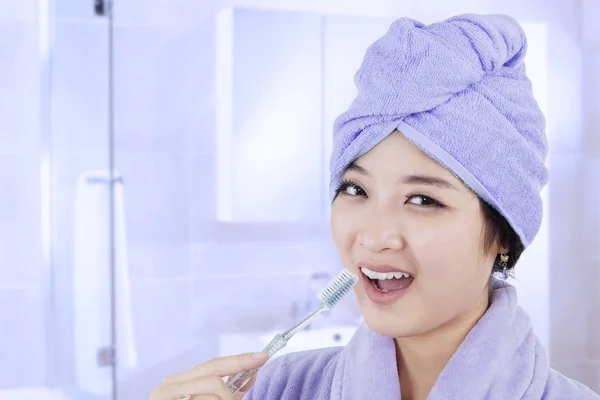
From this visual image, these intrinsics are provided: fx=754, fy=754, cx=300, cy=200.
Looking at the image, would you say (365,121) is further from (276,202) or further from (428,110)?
(276,202)

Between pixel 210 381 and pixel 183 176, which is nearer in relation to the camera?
pixel 210 381

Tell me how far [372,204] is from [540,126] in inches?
7.8

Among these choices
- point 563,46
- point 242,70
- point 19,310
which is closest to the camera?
point 19,310

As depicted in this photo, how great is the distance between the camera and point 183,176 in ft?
7.04

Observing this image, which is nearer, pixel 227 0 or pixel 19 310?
pixel 19 310

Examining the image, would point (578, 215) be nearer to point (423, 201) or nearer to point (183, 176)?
point (183, 176)

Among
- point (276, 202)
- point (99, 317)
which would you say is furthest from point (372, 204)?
point (276, 202)

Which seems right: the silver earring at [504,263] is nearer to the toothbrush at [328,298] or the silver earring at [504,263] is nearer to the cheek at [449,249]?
the cheek at [449,249]

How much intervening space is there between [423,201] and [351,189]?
0.09m

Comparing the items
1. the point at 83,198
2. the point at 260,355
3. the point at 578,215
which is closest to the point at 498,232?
the point at 260,355

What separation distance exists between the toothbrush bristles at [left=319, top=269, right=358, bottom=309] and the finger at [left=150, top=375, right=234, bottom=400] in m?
0.14

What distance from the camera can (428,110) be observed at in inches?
29.7

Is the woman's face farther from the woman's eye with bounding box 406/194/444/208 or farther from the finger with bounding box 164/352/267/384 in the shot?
the finger with bounding box 164/352/267/384

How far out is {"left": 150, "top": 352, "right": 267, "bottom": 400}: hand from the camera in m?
0.77
